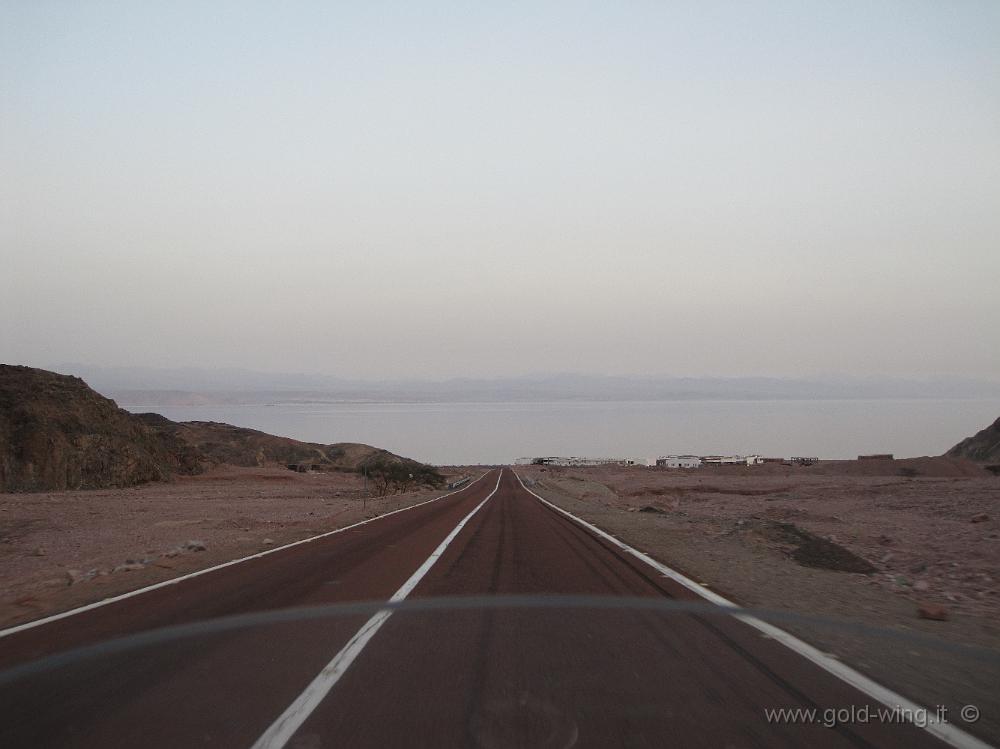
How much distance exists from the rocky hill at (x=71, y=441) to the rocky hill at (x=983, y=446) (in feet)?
284

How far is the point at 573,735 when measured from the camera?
203 inches

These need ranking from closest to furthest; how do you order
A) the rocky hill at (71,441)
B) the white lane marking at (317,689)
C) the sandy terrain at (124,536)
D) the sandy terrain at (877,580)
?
1. the white lane marking at (317,689)
2. the sandy terrain at (877,580)
3. the sandy terrain at (124,536)
4. the rocky hill at (71,441)

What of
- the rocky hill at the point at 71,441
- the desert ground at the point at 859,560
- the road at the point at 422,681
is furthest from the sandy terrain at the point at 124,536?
the desert ground at the point at 859,560

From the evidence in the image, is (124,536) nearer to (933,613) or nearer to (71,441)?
(933,613)

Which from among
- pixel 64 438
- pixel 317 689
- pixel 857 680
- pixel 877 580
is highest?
pixel 64 438

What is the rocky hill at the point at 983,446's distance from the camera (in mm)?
106925

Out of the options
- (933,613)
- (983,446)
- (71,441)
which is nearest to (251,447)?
(71,441)

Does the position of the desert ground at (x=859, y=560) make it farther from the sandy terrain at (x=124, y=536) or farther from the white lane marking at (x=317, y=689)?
the sandy terrain at (x=124, y=536)

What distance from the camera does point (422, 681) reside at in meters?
6.45

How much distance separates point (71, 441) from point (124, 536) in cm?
3784

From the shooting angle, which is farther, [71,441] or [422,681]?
[71,441]

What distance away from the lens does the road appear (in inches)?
206

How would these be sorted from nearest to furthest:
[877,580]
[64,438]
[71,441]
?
[877,580] → [64,438] → [71,441]

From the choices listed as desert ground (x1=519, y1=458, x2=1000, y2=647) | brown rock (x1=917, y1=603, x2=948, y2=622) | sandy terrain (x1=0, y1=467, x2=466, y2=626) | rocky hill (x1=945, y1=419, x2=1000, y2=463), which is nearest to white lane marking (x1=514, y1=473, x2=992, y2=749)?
desert ground (x1=519, y1=458, x2=1000, y2=647)
